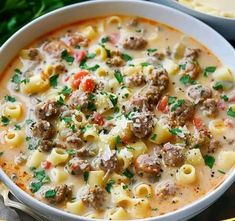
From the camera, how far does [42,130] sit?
3.91 metres

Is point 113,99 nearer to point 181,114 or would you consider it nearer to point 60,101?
point 60,101

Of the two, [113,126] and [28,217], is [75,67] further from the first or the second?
[28,217]

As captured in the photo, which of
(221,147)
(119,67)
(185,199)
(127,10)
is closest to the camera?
(185,199)

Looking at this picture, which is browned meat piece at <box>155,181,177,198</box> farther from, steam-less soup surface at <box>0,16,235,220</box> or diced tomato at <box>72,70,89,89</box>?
diced tomato at <box>72,70,89,89</box>

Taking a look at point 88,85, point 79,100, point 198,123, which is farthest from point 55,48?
point 198,123

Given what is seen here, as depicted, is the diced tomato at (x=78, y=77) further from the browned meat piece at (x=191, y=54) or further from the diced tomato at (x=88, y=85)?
the browned meat piece at (x=191, y=54)

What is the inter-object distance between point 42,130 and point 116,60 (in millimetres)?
823

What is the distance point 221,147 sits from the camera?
12.7 feet

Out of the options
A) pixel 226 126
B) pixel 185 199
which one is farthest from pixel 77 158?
pixel 226 126

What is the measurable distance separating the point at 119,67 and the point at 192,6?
1.01m

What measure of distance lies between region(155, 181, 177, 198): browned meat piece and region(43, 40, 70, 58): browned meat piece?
137 cm

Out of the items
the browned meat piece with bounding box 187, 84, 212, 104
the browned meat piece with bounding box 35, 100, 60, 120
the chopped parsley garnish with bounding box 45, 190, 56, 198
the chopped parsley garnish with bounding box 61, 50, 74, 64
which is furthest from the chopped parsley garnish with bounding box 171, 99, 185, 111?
the chopped parsley garnish with bounding box 45, 190, 56, 198

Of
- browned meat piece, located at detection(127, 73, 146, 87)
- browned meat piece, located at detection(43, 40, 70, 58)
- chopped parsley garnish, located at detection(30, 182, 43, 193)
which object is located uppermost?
browned meat piece, located at detection(43, 40, 70, 58)

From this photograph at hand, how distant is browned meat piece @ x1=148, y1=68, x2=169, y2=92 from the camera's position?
4.18 m
